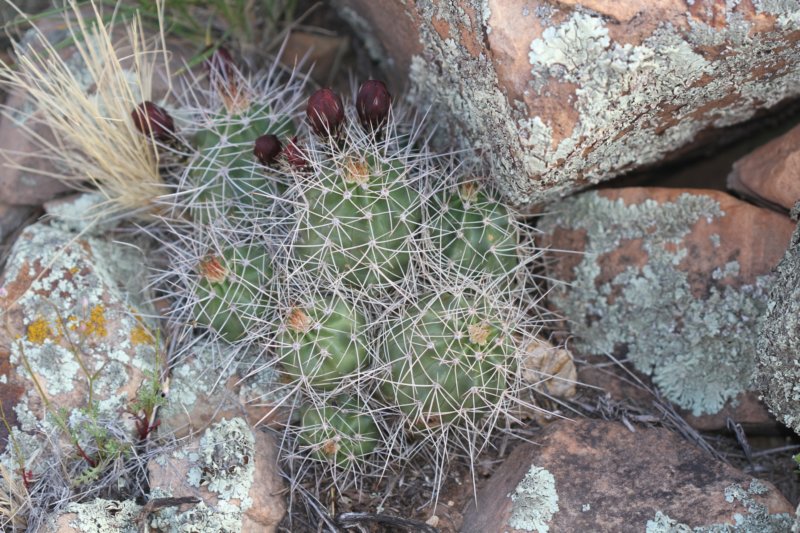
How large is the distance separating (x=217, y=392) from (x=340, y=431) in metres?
0.52

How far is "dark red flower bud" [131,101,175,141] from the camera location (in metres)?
2.86

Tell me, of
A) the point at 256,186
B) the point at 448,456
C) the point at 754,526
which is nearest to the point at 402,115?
the point at 256,186

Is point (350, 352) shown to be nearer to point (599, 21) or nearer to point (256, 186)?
point (256, 186)

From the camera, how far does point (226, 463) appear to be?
2.51m

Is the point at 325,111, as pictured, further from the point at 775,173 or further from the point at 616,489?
the point at 775,173

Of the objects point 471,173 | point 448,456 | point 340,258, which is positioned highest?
point 471,173

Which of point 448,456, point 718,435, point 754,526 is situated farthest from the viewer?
point 718,435

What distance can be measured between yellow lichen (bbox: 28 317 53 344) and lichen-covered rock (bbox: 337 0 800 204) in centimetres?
171

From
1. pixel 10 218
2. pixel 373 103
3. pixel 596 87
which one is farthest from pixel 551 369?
pixel 10 218

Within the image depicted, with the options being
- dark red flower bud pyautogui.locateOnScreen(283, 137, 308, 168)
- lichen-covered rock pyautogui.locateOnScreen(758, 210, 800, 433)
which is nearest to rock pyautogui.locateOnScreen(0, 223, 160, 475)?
dark red flower bud pyautogui.locateOnScreen(283, 137, 308, 168)

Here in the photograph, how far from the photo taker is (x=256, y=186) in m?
2.80

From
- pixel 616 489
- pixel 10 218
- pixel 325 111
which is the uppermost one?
pixel 325 111

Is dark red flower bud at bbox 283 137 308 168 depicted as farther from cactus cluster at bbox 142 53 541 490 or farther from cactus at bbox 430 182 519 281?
cactus at bbox 430 182 519 281

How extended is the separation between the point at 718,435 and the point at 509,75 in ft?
5.09
